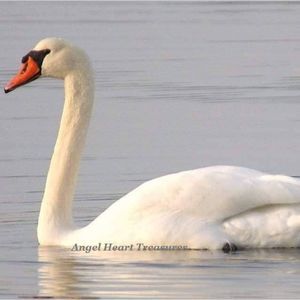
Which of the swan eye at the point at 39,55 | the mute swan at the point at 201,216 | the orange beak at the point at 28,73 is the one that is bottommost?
the mute swan at the point at 201,216

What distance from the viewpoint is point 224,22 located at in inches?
1299

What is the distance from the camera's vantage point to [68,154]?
1401cm

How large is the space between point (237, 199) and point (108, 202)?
239cm

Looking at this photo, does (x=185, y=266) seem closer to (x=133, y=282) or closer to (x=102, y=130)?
(x=133, y=282)

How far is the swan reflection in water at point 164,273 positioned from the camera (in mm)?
11703

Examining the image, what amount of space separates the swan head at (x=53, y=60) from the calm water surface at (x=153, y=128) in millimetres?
1273

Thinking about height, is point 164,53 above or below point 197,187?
below

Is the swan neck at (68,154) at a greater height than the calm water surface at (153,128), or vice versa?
the swan neck at (68,154)

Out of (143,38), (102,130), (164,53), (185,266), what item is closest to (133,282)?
(185,266)

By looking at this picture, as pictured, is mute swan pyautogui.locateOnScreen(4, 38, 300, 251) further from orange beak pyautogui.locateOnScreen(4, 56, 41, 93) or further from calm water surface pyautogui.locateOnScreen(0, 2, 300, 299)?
orange beak pyautogui.locateOnScreen(4, 56, 41, 93)

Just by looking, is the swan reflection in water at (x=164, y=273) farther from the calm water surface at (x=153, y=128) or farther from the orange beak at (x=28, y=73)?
the orange beak at (x=28, y=73)

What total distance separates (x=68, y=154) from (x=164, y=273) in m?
1.98

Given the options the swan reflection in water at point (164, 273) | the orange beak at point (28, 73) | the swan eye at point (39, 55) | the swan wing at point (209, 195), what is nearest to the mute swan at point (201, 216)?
the swan wing at point (209, 195)

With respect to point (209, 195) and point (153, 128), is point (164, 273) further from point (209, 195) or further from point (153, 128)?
point (153, 128)
